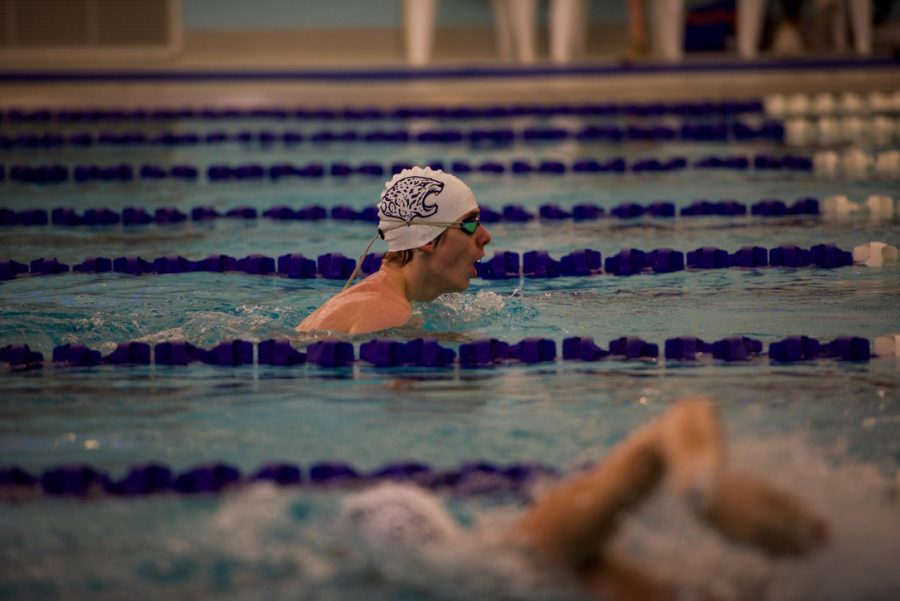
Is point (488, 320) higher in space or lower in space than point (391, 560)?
higher

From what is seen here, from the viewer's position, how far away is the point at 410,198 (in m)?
4.20

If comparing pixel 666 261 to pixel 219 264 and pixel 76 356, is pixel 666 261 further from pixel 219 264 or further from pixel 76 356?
pixel 76 356

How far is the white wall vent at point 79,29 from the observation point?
1243cm

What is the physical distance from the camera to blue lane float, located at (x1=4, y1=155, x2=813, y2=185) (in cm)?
771

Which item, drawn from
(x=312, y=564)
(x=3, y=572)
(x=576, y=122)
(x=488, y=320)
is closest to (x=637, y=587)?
→ (x=312, y=564)

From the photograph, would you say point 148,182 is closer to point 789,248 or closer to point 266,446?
point 789,248

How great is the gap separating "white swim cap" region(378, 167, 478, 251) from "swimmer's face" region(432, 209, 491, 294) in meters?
0.04

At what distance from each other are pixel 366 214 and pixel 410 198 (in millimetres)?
2484

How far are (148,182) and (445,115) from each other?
9.31 ft

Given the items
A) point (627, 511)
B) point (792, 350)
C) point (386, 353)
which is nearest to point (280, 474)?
point (627, 511)

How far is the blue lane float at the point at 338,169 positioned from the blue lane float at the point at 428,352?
3742 millimetres

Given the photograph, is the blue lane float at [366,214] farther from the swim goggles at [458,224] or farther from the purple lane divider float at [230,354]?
the purple lane divider float at [230,354]

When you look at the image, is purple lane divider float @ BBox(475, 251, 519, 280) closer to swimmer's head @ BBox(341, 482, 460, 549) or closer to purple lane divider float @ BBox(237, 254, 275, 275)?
purple lane divider float @ BBox(237, 254, 275, 275)

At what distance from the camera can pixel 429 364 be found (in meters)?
3.97
